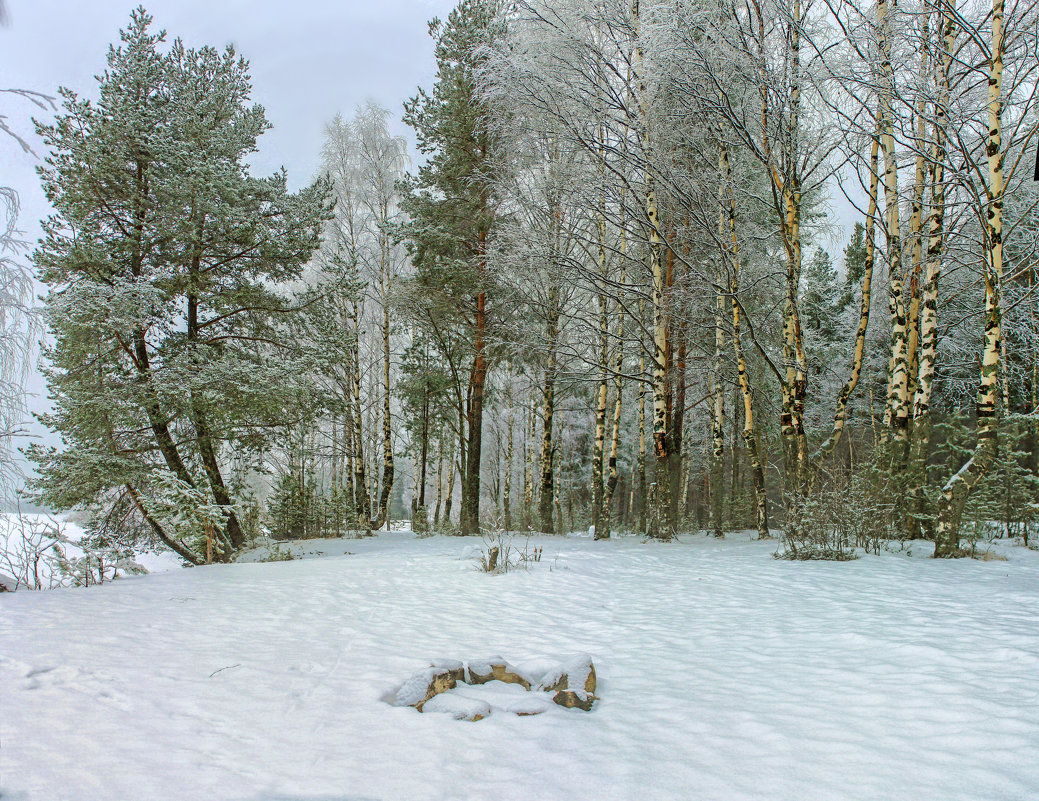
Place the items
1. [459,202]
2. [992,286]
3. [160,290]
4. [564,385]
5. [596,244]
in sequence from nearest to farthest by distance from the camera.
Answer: [992,286], [160,290], [596,244], [459,202], [564,385]

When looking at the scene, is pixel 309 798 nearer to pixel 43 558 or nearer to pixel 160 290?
pixel 43 558

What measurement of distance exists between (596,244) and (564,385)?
207 inches

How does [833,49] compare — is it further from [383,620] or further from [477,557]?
[383,620]

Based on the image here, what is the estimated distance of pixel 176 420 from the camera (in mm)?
9750

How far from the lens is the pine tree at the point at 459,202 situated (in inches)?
488

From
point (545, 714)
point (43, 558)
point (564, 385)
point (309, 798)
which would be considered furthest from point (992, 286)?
point (43, 558)

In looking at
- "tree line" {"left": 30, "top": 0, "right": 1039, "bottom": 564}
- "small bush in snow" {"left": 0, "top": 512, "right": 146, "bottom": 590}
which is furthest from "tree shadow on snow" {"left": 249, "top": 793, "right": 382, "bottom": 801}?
"tree line" {"left": 30, "top": 0, "right": 1039, "bottom": 564}

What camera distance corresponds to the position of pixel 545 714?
101 inches

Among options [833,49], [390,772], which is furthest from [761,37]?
[390,772]

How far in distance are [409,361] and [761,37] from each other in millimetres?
11134

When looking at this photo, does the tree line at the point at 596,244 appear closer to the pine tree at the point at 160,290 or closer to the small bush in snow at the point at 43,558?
the pine tree at the point at 160,290

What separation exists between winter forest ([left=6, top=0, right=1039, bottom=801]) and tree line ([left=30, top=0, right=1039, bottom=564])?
0.08 meters

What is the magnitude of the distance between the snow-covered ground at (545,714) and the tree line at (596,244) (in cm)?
355

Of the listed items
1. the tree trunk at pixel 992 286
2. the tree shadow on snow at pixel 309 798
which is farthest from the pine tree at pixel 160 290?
the tree trunk at pixel 992 286
